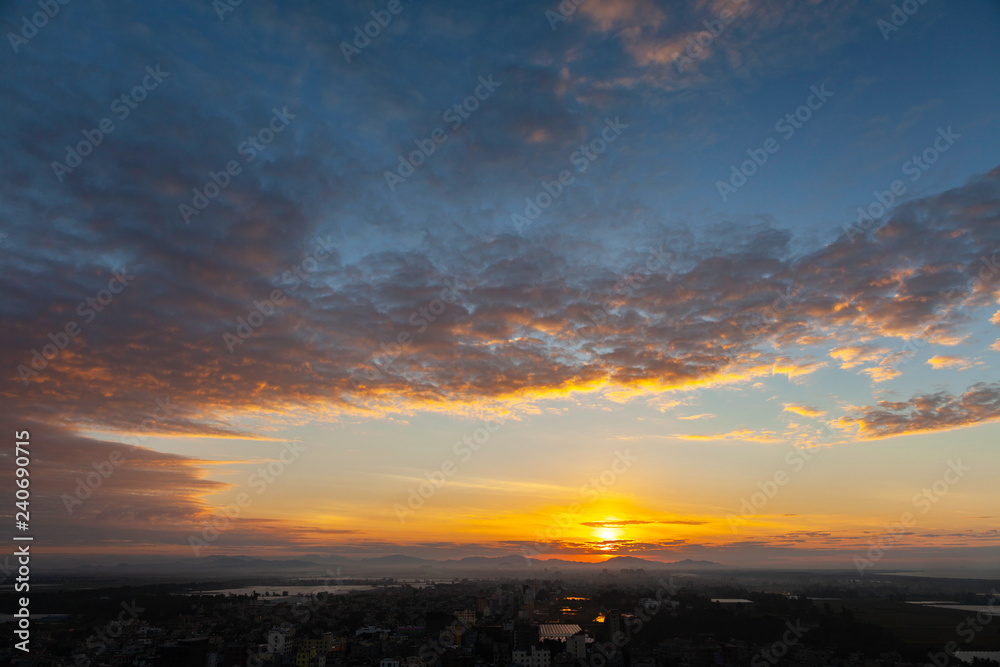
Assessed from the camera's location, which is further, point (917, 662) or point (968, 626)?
point (968, 626)

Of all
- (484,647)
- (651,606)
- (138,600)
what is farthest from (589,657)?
(138,600)

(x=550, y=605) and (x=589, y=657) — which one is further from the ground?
(x=589, y=657)

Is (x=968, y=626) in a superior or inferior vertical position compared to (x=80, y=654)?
inferior

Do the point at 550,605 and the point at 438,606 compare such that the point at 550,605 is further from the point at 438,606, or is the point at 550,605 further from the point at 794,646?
the point at 794,646

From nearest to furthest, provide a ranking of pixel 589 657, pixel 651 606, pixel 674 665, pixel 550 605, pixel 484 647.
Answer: pixel 674 665 → pixel 589 657 → pixel 484 647 → pixel 651 606 → pixel 550 605

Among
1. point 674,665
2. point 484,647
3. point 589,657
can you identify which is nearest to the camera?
point 674,665

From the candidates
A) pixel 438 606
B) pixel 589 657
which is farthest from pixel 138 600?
pixel 589 657

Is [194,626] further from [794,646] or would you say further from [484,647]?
[794,646]

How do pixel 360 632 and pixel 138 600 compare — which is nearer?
pixel 360 632

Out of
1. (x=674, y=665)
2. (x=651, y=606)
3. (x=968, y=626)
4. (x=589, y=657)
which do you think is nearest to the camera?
(x=674, y=665)
